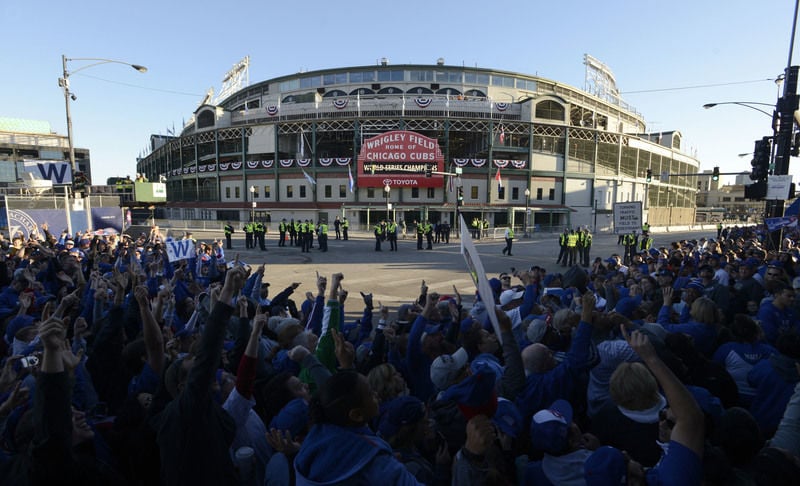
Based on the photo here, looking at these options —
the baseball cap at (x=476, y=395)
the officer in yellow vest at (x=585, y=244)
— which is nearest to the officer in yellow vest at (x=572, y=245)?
the officer in yellow vest at (x=585, y=244)

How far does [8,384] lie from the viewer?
2.53m

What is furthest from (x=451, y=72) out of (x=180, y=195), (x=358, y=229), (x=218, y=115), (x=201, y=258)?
(x=201, y=258)

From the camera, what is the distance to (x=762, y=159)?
43.6 ft

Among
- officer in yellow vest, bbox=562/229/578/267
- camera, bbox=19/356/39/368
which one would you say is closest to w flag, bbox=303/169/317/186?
officer in yellow vest, bbox=562/229/578/267

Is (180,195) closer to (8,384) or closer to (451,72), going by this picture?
(451,72)

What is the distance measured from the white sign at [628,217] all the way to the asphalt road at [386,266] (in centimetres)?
446

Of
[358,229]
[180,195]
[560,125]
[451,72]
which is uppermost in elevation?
[451,72]

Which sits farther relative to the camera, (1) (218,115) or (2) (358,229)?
(1) (218,115)

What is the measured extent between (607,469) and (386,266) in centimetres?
1608

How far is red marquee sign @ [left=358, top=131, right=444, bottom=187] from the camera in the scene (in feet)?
129

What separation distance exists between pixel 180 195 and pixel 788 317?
6175cm

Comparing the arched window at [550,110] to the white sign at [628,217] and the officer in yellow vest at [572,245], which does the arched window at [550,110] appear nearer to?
the officer in yellow vest at [572,245]

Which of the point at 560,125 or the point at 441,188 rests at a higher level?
the point at 560,125

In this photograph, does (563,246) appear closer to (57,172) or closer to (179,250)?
(179,250)
